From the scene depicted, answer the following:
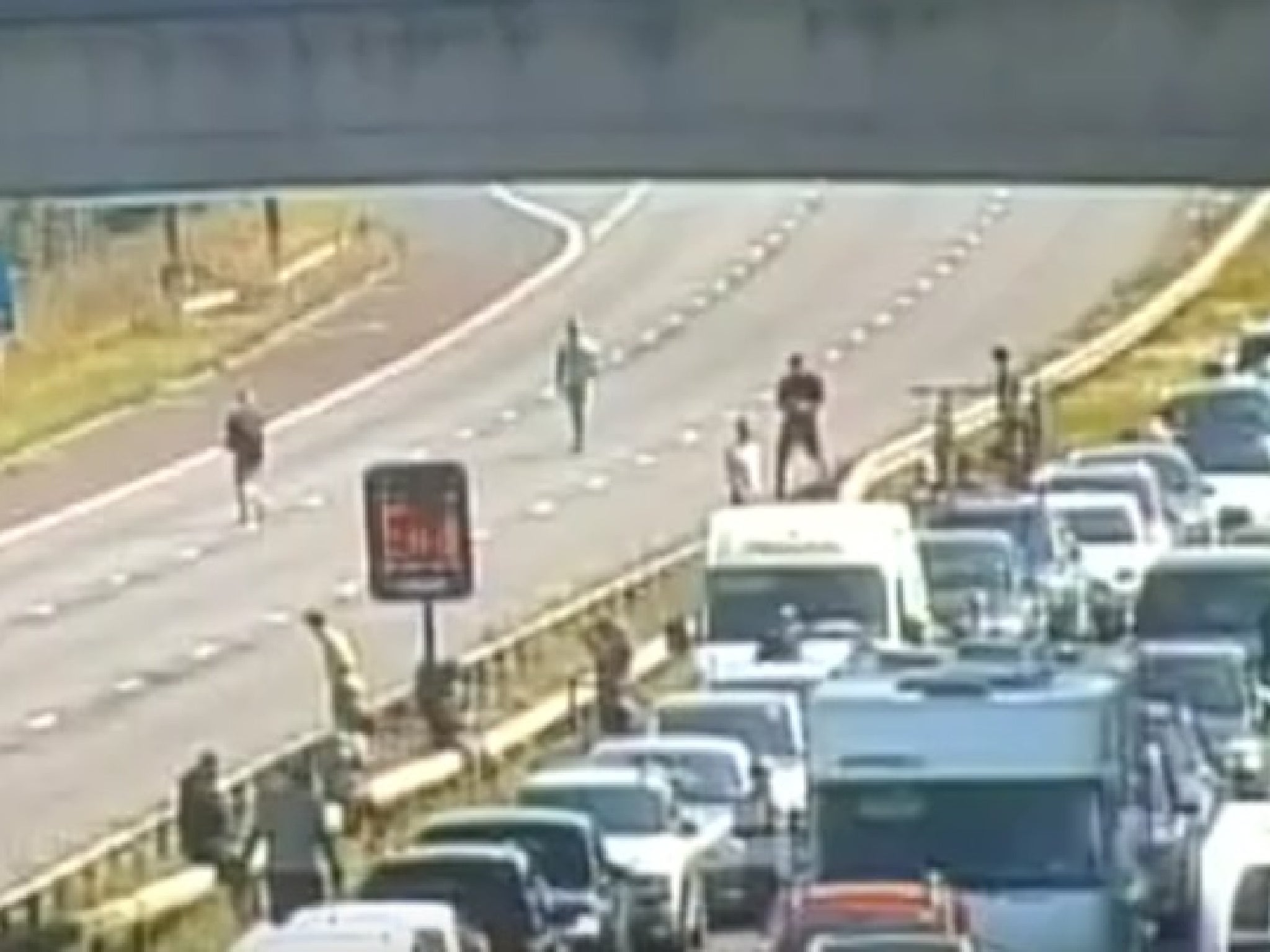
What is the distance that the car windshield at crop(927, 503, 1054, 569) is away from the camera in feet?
170

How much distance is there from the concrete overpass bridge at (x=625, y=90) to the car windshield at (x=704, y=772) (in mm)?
3578

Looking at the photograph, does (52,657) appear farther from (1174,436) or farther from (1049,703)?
(1049,703)

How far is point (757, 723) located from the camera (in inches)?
1672

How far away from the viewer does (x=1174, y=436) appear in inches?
2395

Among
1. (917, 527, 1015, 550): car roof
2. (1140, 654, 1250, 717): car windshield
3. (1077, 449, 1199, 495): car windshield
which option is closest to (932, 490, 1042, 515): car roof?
(1077, 449, 1199, 495): car windshield

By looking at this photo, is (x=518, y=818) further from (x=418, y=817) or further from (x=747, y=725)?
(x=418, y=817)

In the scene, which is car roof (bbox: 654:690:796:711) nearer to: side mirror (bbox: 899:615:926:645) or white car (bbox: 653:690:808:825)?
white car (bbox: 653:690:808:825)

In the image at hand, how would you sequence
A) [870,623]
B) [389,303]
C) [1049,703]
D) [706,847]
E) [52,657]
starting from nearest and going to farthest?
1. [1049,703]
2. [706,847]
3. [870,623]
4. [52,657]
5. [389,303]

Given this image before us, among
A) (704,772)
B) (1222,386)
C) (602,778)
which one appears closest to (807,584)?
(704,772)

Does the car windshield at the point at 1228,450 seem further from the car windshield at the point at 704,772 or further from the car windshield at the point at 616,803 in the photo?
the car windshield at the point at 616,803

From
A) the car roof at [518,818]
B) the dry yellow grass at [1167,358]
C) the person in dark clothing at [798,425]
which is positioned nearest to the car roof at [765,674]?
the car roof at [518,818]

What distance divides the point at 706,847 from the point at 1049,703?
174 inches

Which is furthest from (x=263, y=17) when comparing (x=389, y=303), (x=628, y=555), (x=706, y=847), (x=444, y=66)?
(x=389, y=303)

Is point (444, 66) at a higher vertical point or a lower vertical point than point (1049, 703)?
higher
